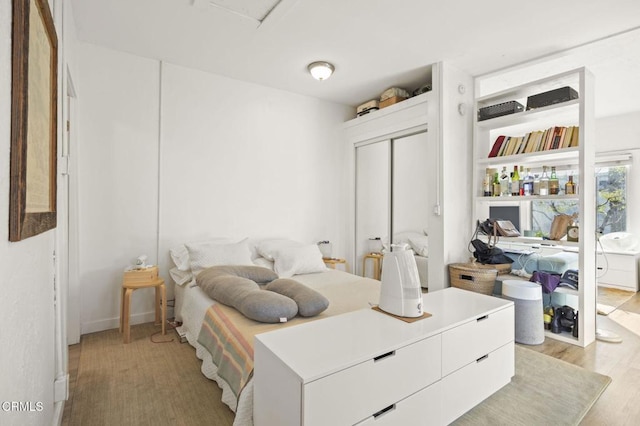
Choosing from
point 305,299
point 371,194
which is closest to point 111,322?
point 305,299

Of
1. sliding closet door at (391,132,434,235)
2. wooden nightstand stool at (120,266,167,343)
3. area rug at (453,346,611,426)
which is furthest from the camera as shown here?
sliding closet door at (391,132,434,235)

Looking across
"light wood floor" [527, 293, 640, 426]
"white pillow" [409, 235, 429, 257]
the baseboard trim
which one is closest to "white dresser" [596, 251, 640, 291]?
"light wood floor" [527, 293, 640, 426]

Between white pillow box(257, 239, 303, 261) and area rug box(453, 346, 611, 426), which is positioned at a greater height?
white pillow box(257, 239, 303, 261)

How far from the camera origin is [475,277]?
Result: 2951 mm

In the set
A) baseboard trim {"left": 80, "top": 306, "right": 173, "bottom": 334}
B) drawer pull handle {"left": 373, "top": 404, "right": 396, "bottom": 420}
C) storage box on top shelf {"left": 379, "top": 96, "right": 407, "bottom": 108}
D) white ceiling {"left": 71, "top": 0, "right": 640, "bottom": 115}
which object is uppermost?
white ceiling {"left": 71, "top": 0, "right": 640, "bottom": 115}

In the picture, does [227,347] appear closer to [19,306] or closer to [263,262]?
[19,306]

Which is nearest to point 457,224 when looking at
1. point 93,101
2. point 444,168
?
point 444,168

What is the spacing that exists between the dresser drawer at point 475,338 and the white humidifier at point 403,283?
19cm

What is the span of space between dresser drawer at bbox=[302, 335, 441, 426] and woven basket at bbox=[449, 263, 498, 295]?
1.72m

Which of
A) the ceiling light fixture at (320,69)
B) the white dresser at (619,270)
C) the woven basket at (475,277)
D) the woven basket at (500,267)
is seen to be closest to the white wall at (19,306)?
the ceiling light fixture at (320,69)

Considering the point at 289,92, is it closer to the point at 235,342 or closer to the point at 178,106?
the point at 178,106

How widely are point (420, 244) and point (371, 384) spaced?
8.76 ft

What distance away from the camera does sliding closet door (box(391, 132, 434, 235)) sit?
3553 millimetres

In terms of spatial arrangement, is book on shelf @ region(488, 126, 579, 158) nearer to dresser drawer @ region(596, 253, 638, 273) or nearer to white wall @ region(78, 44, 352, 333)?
white wall @ region(78, 44, 352, 333)
